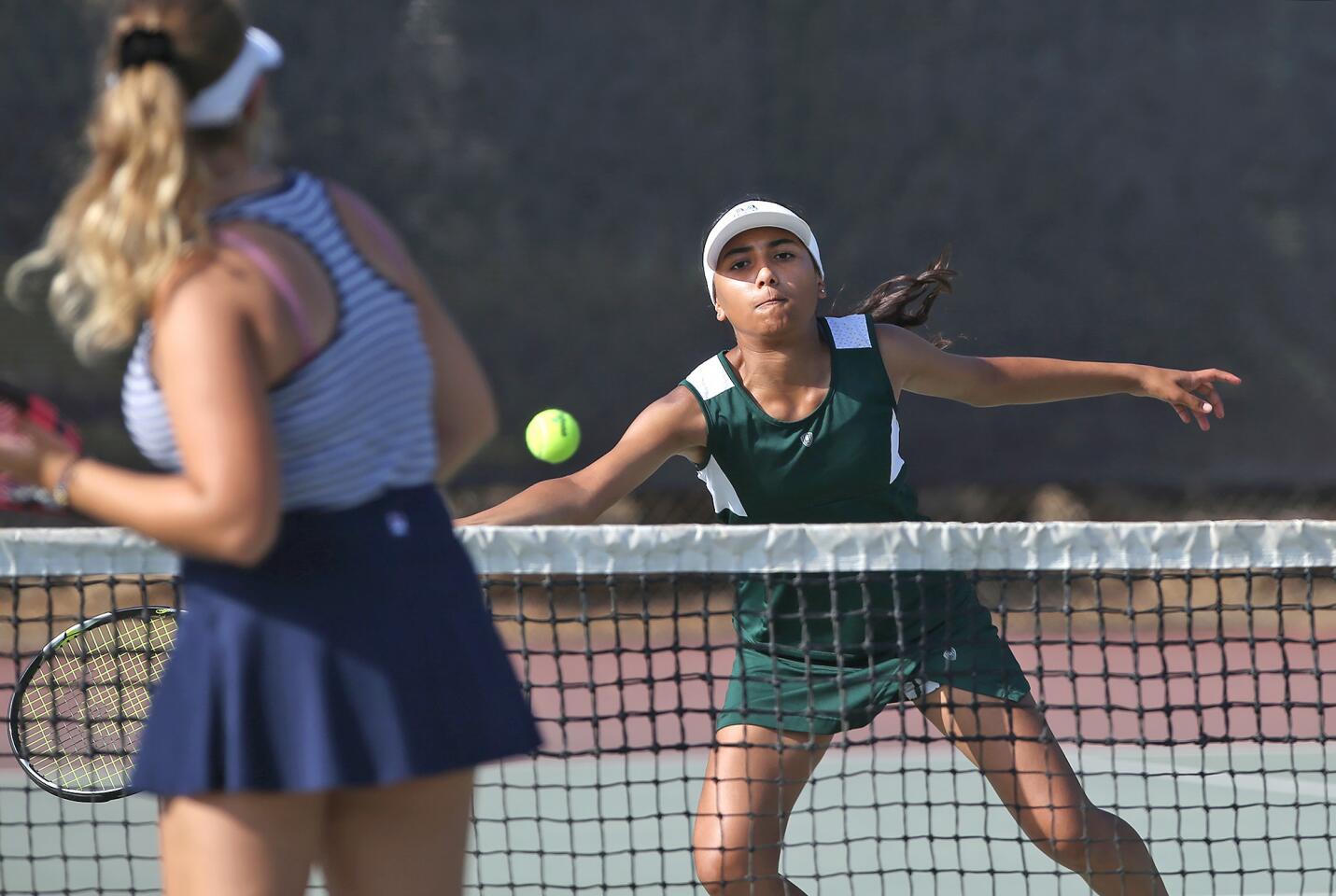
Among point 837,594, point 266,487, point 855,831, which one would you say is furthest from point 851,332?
point 855,831

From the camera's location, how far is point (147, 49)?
4.30ft

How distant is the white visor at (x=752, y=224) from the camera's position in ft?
8.53

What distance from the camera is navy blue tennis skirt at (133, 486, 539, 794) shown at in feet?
4.42

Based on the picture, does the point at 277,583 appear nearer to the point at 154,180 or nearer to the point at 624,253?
the point at 154,180

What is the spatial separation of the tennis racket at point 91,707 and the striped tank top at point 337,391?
1.01m

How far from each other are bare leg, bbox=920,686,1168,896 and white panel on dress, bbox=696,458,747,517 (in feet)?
1.45

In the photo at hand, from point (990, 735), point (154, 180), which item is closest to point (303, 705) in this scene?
point (154, 180)

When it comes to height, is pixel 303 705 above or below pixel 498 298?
below

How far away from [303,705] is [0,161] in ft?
15.9

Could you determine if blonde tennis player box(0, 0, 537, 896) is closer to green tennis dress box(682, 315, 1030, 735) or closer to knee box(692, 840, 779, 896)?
knee box(692, 840, 779, 896)

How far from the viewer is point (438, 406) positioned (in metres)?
1.52

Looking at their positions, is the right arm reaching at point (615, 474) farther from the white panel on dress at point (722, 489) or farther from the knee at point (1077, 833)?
the knee at point (1077, 833)

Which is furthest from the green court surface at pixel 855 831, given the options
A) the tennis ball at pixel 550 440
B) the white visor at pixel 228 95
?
the white visor at pixel 228 95

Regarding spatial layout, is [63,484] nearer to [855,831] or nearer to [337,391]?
[337,391]
